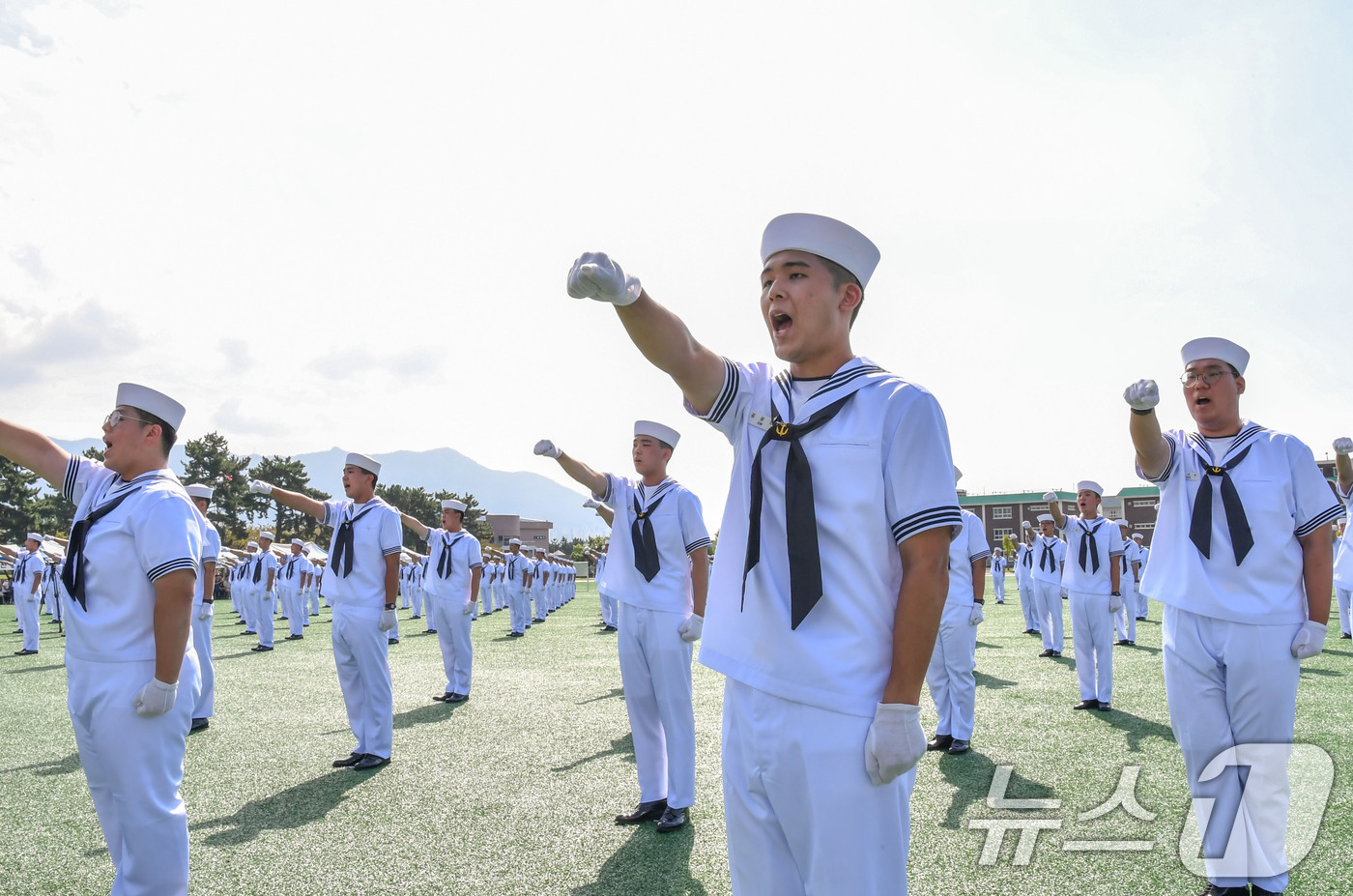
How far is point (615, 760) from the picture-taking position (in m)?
7.53

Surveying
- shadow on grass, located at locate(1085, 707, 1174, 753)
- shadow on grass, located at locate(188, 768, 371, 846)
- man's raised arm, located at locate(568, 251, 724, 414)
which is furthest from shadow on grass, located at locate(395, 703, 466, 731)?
man's raised arm, located at locate(568, 251, 724, 414)

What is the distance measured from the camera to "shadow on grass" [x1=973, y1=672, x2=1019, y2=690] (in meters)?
11.1

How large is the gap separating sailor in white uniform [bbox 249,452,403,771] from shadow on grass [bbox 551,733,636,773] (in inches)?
69.2

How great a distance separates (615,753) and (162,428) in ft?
16.7

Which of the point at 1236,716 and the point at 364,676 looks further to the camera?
the point at 364,676

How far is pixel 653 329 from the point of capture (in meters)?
2.25

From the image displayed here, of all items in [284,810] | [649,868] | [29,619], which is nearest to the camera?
[649,868]

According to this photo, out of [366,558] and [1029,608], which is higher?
[366,558]

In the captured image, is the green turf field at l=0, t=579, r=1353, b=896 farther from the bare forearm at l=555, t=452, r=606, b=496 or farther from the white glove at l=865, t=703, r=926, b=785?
the white glove at l=865, t=703, r=926, b=785

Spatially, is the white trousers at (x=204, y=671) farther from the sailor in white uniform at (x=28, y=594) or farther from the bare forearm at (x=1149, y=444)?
the sailor in white uniform at (x=28, y=594)

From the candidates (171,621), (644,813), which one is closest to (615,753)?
(644,813)

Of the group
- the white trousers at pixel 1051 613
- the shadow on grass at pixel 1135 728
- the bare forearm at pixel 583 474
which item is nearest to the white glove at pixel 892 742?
the bare forearm at pixel 583 474

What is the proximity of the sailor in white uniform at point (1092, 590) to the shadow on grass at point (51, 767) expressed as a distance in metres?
10.2

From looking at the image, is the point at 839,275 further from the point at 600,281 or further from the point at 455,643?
the point at 455,643
